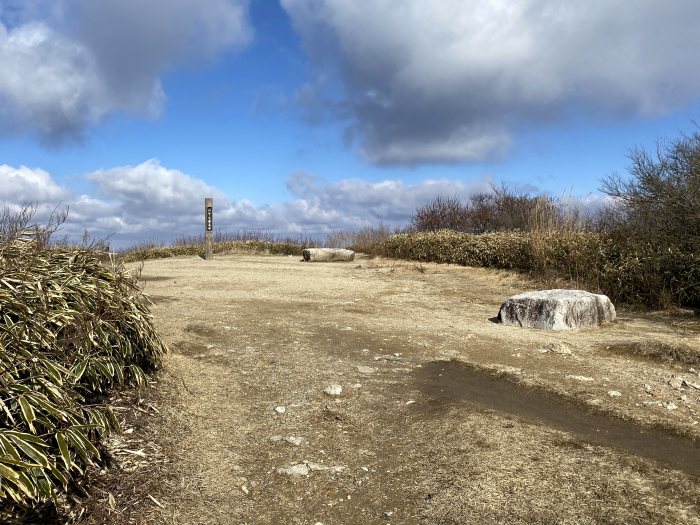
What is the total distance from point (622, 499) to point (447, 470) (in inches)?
36.2

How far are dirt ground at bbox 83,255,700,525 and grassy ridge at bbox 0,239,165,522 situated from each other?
32 centimetres

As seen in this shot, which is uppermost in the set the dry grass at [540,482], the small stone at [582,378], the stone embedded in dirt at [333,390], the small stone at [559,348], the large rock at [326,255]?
the large rock at [326,255]

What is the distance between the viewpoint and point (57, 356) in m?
3.04

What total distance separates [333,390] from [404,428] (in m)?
0.82

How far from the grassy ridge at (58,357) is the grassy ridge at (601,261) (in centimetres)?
782

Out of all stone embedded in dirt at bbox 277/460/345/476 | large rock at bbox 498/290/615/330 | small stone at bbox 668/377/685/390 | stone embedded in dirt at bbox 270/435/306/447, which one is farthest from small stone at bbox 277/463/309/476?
large rock at bbox 498/290/615/330

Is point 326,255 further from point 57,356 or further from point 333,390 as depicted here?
point 57,356

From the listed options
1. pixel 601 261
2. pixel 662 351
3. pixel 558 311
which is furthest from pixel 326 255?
pixel 662 351

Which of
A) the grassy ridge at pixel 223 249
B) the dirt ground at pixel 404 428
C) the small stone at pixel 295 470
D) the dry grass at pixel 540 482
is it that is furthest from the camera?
the grassy ridge at pixel 223 249

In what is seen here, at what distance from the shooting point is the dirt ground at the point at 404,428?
2.75 meters

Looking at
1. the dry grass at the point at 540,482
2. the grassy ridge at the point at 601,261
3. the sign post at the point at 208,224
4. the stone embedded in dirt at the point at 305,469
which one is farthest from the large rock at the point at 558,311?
the sign post at the point at 208,224

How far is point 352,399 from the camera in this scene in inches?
168

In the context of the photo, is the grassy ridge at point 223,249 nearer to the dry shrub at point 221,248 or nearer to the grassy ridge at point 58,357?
the dry shrub at point 221,248

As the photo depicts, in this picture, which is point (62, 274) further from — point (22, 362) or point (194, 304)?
point (194, 304)
